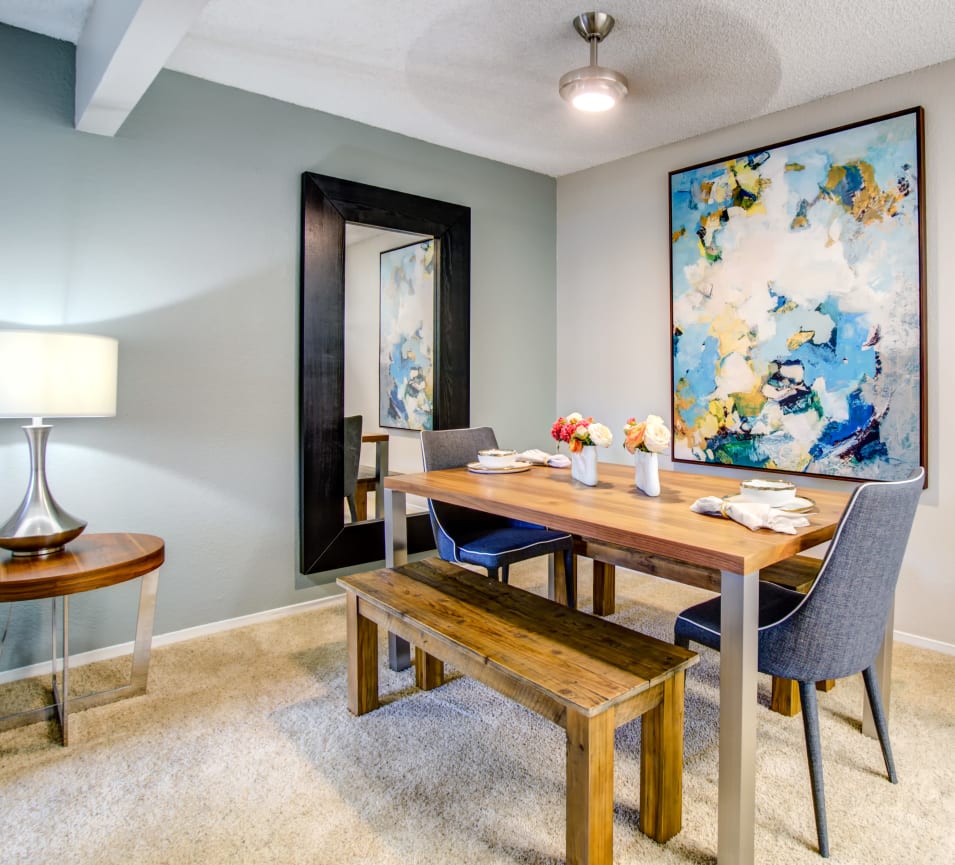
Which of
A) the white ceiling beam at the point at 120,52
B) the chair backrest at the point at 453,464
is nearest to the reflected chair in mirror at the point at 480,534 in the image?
the chair backrest at the point at 453,464

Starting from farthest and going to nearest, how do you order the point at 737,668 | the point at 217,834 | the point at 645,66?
the point at 645,66 < the point at 217,834 < the point at 737,668

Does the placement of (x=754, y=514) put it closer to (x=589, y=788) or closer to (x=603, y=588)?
(x=589, y=788)

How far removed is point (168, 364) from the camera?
8.95ft

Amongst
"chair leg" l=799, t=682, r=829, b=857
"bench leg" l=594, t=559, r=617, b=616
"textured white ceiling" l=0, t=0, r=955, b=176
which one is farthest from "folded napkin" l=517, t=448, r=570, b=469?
"textured white ceiling" l=0, t=0, r=955, b=176

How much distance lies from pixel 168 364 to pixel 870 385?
3.09 metres

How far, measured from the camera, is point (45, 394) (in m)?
2.01

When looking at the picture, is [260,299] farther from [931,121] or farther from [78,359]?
[931,121]

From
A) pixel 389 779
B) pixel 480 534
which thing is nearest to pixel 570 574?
pixel 480 534

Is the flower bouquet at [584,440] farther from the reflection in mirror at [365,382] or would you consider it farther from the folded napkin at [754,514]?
the reflection in mirror at [365,382]

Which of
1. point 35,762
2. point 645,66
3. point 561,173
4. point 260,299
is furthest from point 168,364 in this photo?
point 561,173

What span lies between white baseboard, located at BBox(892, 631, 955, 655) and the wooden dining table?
118 cm

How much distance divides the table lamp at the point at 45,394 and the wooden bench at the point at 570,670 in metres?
1.01

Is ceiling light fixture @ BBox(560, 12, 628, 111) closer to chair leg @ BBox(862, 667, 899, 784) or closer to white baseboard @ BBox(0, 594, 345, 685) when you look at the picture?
chair leg @ BBox(862, 667, 899, 784)

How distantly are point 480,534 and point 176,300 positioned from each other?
1674mm
